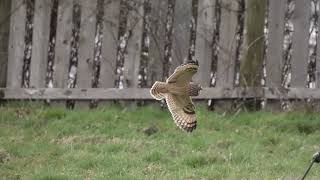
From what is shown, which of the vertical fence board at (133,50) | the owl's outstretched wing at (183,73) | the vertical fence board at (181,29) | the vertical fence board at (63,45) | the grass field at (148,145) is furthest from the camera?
the vertical fence board at (63,45)

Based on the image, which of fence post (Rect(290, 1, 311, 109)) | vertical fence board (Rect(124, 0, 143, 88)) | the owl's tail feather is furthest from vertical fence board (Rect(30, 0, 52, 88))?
the owl's tail feather

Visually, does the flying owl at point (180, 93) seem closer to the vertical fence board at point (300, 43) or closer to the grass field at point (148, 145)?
the grass field at point (148, 145)

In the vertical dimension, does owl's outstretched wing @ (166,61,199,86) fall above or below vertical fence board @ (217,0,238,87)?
below

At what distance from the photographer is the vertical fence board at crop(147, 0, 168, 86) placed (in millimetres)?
7629

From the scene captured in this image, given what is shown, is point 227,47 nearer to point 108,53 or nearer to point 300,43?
point 300,43

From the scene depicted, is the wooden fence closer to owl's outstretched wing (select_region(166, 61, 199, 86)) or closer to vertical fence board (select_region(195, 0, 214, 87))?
vertical fence board (select_region(195, 0, 214, 87))

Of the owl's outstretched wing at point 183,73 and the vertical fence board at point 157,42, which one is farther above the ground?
the vertical fence board at point 157,42

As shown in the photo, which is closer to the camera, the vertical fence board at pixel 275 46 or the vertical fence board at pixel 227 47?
the vertical fence board at pixel 275 46

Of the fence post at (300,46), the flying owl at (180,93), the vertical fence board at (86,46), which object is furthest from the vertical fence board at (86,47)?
the flying owl at (180,93)

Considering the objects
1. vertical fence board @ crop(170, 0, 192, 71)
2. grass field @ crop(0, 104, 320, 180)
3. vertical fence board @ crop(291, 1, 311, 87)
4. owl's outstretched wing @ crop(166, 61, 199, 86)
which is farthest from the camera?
vertical fence board @ crop(170, 0, 192, 71)

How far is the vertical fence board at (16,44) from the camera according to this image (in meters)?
7.88

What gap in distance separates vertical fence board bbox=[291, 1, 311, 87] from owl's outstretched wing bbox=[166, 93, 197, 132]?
4.30 metres

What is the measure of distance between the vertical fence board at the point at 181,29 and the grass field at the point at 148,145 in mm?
650

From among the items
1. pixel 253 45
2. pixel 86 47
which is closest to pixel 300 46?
pixel 253 45
